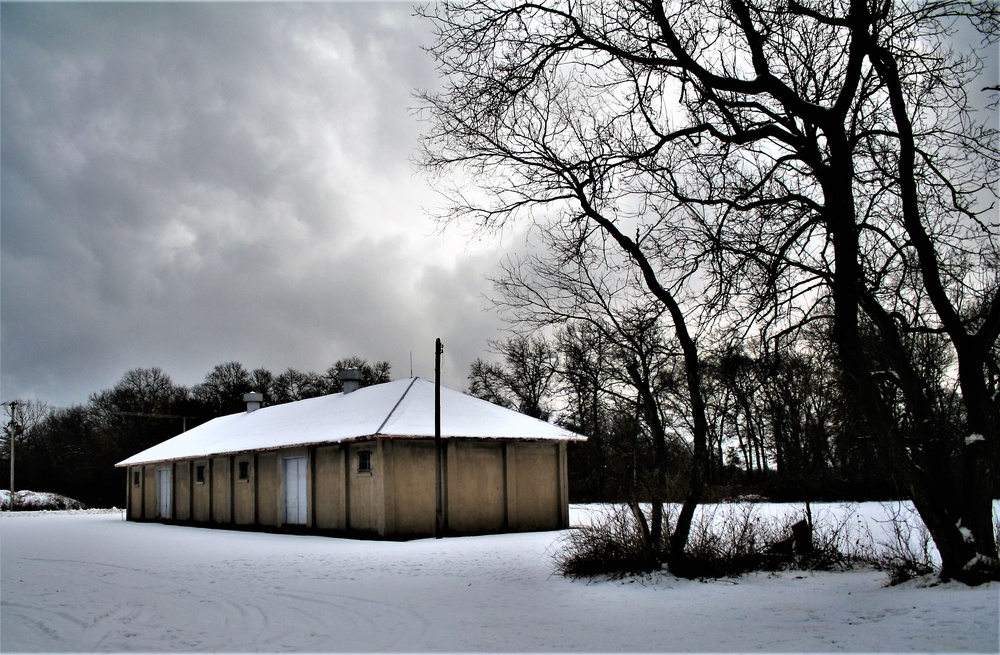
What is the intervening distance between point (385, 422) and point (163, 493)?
18033 mm

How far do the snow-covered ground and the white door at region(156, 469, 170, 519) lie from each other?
2001 centimetres

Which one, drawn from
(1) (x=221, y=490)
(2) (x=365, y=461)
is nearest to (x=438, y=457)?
(2) (x=365, y=461)

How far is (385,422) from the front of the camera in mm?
22859

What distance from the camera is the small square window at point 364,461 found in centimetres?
2267

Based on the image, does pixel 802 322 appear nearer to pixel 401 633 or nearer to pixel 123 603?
pixel 401 633

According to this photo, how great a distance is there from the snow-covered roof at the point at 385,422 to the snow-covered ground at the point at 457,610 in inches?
269

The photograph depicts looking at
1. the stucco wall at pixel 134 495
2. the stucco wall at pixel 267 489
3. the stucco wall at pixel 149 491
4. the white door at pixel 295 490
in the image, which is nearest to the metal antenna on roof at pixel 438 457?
the white door at pixel 295 490

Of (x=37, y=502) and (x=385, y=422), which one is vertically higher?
(x=385, y=422)

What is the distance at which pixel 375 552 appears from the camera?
18422mm

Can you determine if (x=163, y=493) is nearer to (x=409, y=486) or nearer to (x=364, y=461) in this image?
(x=364, y=461)

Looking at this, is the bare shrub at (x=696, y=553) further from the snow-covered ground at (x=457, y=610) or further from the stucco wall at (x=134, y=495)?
the stucco wall at (x=134, y=495)

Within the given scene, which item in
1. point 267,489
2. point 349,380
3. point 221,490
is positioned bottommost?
point 221,490

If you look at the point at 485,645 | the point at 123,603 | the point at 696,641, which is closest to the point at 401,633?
the point at 485,645

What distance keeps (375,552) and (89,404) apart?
64.4 meters
